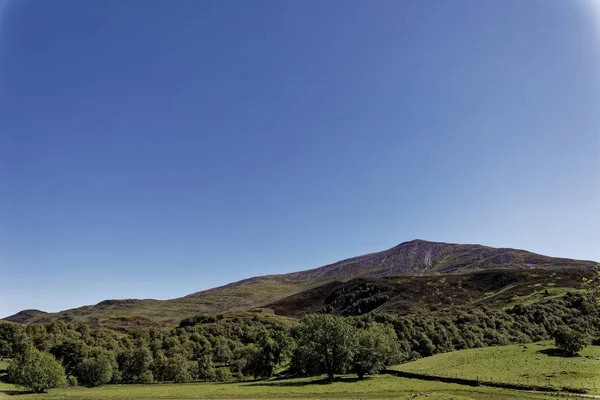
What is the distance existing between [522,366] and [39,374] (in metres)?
103

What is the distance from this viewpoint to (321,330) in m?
88.5

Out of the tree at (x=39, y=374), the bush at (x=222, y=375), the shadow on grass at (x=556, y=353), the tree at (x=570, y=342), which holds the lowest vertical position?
the bush at (x=222, y=375)

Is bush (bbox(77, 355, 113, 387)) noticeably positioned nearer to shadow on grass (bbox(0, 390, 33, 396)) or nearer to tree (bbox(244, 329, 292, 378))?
shadow on grass (bbox(0, 390, 33, 396))

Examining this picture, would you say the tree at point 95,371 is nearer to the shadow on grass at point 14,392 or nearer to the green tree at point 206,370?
the shadow on grass at point 14,392

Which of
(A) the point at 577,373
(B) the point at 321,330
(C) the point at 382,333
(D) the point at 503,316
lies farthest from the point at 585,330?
(B) the point at 321,330

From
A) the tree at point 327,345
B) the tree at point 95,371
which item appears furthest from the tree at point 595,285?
the tree at point 95,371

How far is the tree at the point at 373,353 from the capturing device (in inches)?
3179

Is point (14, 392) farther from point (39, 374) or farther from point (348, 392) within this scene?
point (348, 392)

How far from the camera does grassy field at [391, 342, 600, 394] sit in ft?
192

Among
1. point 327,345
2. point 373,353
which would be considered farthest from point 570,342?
point 327,345

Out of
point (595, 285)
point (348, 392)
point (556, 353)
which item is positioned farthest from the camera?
point (556, 353)

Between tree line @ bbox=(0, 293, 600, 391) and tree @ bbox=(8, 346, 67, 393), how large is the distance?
0.64 feet

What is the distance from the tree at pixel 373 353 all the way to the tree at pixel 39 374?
7151cm

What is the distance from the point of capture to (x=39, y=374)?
267 ft
